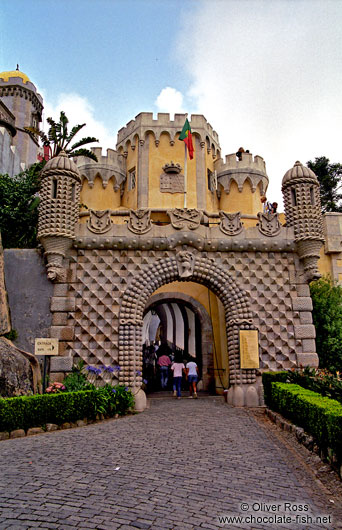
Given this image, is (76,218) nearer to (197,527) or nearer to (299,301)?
(299,301)

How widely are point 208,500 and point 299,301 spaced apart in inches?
409

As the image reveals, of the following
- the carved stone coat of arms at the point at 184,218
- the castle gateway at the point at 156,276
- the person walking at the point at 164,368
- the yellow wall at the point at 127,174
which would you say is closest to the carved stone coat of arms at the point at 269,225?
the castle gateway at the point at 156,276

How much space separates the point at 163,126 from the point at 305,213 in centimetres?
1055

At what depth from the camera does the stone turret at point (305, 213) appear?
1520cm

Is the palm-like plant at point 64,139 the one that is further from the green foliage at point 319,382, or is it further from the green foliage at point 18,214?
the green foliage at point 319,382

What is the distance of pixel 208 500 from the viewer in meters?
5.68

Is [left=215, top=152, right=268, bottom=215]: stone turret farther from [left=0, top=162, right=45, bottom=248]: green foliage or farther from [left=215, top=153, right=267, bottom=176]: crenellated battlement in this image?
[left=0, top=162, right=45, bottom=248]: green foliage

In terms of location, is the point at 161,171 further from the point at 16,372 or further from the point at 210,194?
the point at 16,372

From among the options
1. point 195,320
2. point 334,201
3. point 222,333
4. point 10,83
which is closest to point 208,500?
point 222,333

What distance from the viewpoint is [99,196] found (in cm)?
2306

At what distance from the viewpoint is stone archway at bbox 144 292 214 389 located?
64.1 feet

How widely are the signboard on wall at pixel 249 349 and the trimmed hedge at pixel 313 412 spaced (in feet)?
5.46

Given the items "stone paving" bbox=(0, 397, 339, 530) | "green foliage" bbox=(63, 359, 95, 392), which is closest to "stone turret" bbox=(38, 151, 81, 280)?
"green foliage" bbox=(63, 359, 95, 392)

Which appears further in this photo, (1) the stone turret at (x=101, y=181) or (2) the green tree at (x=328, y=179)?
(2) the green tree at (x=328, y=179)
